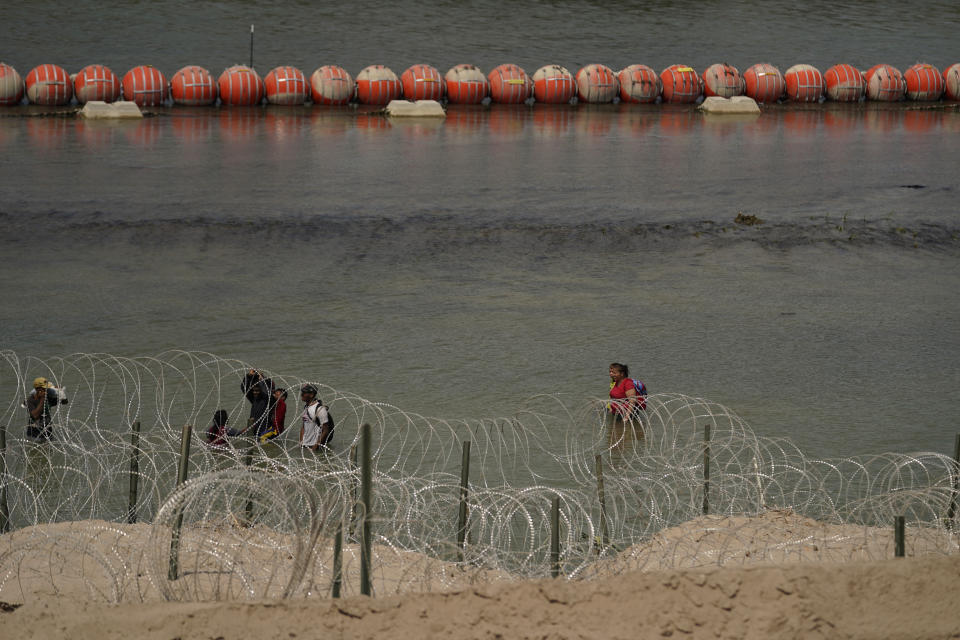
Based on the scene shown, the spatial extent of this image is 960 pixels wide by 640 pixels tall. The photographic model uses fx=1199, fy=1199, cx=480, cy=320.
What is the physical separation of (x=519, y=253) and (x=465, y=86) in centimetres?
2373

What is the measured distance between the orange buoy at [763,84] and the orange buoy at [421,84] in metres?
13.4

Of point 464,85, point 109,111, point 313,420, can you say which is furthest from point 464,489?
point 464,85

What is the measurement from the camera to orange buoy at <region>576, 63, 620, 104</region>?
1969 inches

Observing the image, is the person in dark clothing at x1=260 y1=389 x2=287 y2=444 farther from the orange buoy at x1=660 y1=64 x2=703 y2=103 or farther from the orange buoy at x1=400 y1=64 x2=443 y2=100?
the orange buoy at x1=660 y1=64 x2=703 y2=103

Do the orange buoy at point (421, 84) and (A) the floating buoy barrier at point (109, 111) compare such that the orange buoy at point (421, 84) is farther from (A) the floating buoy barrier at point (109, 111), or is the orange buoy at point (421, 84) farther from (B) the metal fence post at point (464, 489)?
(B) the metal fence post at point (464, 489)

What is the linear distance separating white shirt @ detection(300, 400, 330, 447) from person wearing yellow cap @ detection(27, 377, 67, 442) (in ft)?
10.1

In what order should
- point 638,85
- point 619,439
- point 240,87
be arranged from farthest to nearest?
point 638,85 < point 240,87 < point 619,439

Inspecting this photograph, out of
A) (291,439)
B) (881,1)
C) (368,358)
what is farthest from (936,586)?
(881,1)

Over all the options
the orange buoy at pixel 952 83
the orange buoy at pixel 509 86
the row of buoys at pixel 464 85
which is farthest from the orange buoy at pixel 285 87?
the orange buoy at pixel 952 83

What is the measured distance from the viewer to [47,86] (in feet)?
150

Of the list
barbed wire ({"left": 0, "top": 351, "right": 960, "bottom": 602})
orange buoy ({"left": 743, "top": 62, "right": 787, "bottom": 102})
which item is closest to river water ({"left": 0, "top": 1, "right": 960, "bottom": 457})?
barbed wire ({"left": 0, "top": 351, "right": 960, "bottom": 602})

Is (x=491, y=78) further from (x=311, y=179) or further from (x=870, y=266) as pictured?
(x=870, y=266)

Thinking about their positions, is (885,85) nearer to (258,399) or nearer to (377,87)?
(377,87)

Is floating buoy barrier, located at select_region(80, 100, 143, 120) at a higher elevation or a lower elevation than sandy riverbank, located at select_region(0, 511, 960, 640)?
higher
